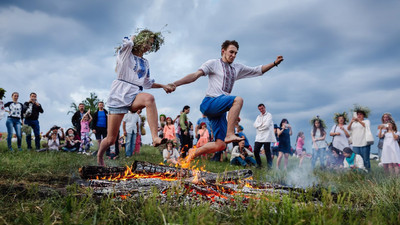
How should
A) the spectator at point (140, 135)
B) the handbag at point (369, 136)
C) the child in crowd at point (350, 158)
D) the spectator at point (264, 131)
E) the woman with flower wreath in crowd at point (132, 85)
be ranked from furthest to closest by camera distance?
the spectator at point (140, 135) → the spectator at point (264, 131) → the child in crowd at point (350, 158) → the handbag at point (369, 136) → the woman with flower wreath in crowd at point (132, 85)

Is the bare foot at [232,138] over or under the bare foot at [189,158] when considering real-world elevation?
over

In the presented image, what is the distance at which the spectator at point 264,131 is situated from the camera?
404 inches

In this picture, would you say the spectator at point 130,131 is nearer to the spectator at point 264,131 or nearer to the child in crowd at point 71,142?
the child in crowd at point 71,142

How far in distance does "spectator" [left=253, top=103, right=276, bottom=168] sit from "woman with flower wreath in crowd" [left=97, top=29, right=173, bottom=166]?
5.46 m

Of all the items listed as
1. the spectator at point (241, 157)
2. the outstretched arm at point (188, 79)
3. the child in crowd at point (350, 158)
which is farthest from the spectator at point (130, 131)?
the child in crowd at point (350, 158)

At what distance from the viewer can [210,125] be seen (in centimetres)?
593

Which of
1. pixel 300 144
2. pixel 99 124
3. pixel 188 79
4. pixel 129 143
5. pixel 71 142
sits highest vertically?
pixel 188 79

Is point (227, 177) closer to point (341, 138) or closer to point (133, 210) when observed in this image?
point (133, 210)

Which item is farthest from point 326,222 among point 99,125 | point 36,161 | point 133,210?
point 99,125

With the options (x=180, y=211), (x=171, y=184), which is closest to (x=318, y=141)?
(x=171, y=184)

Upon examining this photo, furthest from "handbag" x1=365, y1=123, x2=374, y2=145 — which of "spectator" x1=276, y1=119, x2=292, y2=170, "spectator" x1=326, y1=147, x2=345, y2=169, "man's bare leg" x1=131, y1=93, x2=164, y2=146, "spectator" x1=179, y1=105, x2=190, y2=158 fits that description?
"man's bare leg" x1=131, y1=93, x2=164, y2=146

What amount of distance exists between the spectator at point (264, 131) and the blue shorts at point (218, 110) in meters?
4.80

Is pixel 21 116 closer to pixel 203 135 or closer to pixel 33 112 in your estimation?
pixel 33 112

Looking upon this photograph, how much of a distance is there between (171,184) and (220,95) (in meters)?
2.20
